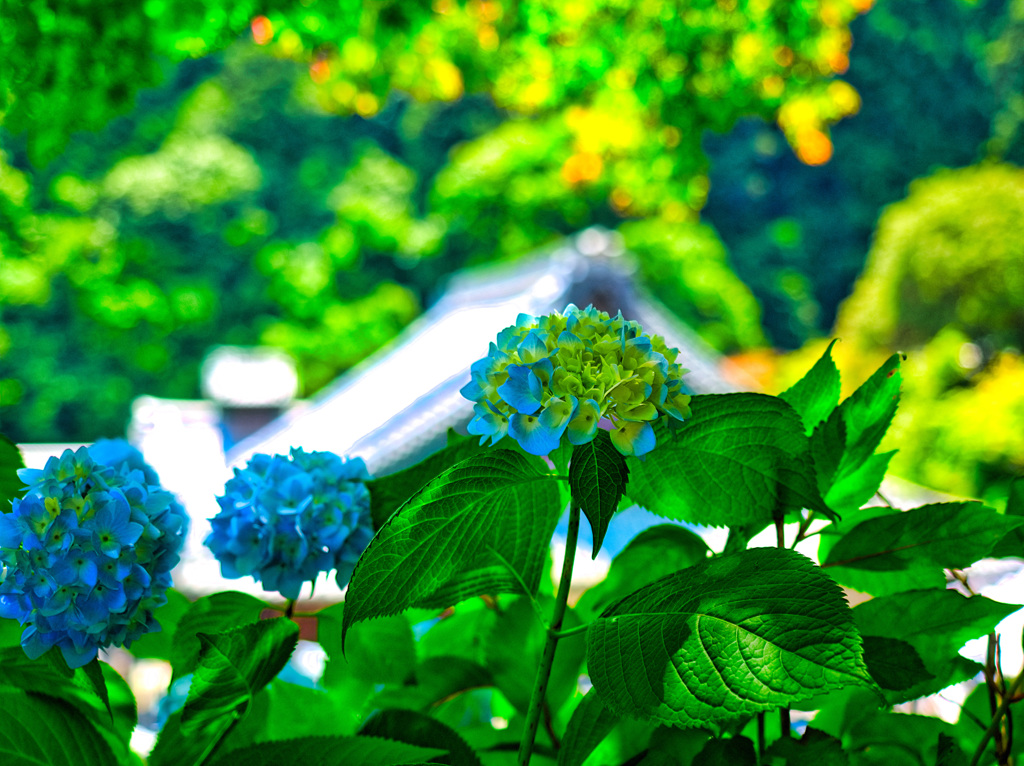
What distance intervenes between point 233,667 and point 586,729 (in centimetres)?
11

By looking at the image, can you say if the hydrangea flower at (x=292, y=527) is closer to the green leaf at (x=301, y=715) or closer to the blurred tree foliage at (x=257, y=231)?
the green leaf at (x=301, y=715)

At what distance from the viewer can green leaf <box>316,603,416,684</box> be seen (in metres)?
0.33

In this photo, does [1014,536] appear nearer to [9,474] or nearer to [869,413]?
[869,413]

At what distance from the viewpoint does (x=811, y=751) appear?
253 mm

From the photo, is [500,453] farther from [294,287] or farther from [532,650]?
[294,287]

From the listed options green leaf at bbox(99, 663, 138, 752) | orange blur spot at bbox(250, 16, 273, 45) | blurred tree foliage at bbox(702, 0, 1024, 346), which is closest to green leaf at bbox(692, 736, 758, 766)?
green leaf at bbox(99, 663, 138, 752)

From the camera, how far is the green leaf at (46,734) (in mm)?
259

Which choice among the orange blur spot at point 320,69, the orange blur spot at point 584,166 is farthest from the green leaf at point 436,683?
the orange blur spot at point 584,166

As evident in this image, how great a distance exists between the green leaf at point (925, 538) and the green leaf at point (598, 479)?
12 centimetres

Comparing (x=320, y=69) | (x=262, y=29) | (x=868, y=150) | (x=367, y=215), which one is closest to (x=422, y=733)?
(x=262, y=29)

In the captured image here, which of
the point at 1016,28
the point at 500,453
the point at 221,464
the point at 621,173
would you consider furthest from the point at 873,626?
the point at 1016,28

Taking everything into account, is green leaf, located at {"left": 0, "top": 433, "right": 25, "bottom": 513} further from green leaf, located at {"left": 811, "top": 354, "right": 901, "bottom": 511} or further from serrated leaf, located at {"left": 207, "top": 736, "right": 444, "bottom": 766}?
green leaf, located at {"left": 811, "top": 354, "right": 901, "bottom": 511}

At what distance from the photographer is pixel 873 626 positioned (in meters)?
0.30

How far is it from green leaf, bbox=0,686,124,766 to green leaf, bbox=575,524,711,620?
18 cm
